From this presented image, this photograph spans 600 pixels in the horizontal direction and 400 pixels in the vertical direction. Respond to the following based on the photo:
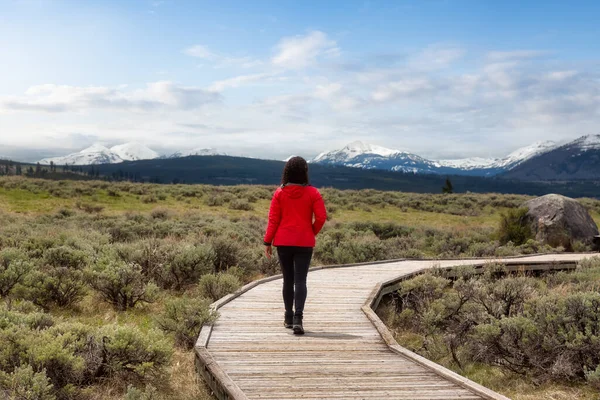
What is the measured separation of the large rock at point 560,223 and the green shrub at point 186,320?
656 inches

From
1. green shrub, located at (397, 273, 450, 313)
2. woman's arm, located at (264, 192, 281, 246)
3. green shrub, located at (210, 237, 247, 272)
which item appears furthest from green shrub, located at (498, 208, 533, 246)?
woman's arm, located at (264, 192, 281, 246)

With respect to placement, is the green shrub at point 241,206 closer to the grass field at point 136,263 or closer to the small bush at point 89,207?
the grass field at point 136,263

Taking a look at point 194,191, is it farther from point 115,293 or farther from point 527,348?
point 527,348

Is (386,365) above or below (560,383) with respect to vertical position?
above

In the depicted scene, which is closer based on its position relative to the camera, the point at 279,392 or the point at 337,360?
the point at 279,392

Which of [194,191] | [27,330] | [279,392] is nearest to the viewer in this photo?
[279,392]

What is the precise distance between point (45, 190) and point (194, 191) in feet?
34.6

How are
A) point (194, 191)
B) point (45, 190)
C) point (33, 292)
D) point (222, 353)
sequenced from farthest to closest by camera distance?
point (194, 191)
point (45, 190)
point (33, 292)
point (222, 353)

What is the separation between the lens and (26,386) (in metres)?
4.34

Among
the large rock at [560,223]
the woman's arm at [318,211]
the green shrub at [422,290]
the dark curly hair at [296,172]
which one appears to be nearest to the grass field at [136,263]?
the large rock at [560,223]

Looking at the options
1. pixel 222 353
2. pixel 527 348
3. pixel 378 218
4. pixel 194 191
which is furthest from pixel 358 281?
pixel 194 191

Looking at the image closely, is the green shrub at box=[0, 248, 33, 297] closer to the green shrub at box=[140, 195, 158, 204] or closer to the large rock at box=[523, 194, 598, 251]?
the large rock at box=[523, 194, 598, 251]

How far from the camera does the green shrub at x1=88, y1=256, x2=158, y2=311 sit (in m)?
9.16

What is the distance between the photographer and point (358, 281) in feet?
36.6
